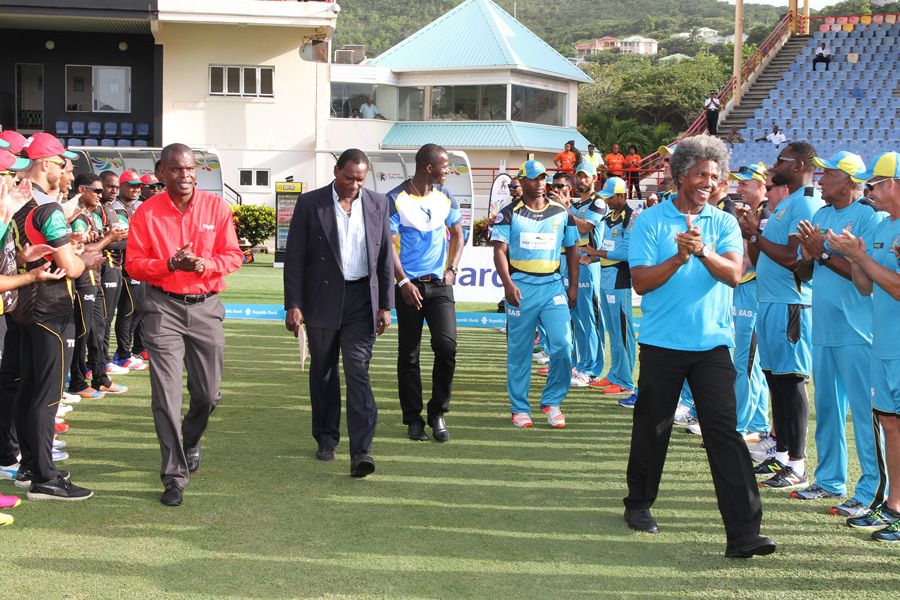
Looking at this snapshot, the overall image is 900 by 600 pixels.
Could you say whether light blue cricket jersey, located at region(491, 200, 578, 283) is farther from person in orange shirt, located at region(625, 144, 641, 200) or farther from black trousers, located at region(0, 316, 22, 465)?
person in orange shirt, located at region(625, 144, 641, 200)

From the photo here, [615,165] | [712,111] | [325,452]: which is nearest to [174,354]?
[325,452]

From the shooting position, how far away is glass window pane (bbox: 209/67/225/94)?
3319 cm

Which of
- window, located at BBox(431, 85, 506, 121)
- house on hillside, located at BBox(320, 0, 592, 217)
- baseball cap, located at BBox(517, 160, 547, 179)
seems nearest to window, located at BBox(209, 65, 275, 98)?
house on hillside, located at BBox(320, 0, 592, 217)

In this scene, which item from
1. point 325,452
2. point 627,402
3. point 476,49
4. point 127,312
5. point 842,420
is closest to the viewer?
point 842,420

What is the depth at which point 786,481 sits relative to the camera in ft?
22.1

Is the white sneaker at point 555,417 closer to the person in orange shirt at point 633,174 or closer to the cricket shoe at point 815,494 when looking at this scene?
the cricket shoe at point 815,494

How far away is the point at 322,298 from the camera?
688 cm

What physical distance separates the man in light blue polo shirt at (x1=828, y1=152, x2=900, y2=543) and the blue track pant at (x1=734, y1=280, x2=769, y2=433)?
1.95 metres

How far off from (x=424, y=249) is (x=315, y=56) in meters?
25.2

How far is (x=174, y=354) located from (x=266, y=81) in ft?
94.6

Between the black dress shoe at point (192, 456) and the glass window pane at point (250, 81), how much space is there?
28.3 metres

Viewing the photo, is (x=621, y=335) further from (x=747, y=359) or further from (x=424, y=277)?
(x=424, y=277)

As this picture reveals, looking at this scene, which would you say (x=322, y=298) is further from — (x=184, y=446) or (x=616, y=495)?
(x=616, y=495)

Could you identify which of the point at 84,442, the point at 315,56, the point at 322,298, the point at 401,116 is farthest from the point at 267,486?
the point at 401,116
